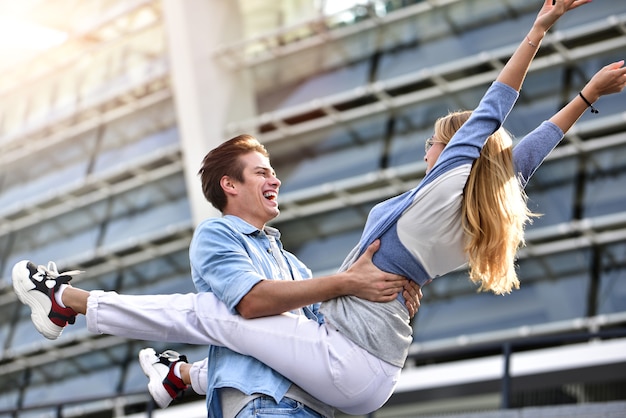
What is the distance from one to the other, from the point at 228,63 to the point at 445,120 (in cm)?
1393

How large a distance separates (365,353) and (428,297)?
11.7 m

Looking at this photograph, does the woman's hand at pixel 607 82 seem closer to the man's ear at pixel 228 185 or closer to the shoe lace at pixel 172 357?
the man's ear at pixel 228 185

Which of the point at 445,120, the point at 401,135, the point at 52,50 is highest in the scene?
the point at 52,50

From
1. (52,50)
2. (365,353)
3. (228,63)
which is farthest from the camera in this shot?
(52,50)

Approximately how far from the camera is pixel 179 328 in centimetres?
486

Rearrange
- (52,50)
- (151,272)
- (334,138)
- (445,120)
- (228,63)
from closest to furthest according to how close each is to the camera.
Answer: (445,120), (334,138), (228,63), (151,272), (52,50)

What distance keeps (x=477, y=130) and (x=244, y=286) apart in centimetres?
115

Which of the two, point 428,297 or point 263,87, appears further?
point 263,87

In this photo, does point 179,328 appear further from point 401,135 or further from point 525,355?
point 401,135

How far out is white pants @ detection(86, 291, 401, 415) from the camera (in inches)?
188

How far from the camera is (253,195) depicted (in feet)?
17.4

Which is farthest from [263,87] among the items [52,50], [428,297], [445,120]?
[445,120]

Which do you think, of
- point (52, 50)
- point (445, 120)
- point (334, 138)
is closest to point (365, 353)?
point (445, 120)

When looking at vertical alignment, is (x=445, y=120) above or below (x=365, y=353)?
above
